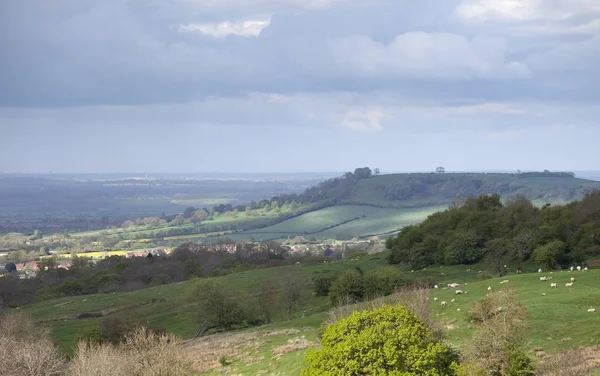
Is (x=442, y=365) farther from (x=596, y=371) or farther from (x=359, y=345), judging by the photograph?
(x=596, y=371)

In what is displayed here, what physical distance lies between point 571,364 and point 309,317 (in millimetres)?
39597

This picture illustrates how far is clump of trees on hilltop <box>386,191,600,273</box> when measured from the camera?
79325 millimetres

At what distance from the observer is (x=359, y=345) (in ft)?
108

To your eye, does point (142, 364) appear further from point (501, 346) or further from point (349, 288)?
point (349, 288)

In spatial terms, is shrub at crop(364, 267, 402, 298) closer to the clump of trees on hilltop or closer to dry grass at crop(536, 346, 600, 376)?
the clump of trees on hilltop

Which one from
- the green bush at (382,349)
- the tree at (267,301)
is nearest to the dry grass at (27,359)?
the green bush at (382,349)

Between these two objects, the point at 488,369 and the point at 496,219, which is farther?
the point at 496,219

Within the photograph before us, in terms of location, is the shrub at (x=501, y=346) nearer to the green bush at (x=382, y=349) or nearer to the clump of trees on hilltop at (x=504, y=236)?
the green bush at (x=382, y=349)

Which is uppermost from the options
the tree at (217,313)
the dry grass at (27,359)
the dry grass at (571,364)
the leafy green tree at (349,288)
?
the dry grass at (571,364)

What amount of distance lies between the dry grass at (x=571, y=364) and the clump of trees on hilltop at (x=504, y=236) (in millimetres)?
45281

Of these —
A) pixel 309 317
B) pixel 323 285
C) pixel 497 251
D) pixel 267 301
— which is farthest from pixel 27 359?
pixel 497 251

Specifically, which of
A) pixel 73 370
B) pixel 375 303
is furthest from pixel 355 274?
pixel 73 370

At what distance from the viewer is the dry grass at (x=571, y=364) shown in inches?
1176

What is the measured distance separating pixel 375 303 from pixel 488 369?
17710mm
